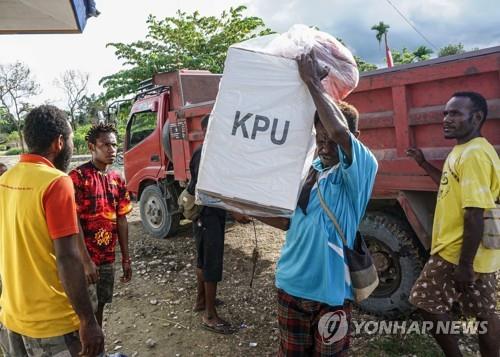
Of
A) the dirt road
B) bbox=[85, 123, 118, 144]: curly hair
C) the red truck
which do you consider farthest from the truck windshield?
the red truck

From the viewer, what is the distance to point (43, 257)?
5.48ft

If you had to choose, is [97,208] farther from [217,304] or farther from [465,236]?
[465,236]

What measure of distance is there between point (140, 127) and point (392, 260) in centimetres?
442

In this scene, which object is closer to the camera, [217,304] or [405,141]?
[405,141]

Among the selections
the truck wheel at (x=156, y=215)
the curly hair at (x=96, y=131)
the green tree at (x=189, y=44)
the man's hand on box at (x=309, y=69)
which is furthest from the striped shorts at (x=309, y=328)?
the green tree at (x=189, y=44)

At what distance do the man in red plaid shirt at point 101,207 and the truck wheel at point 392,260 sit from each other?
6.27 ft

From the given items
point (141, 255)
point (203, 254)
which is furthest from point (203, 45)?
point (203, 254)

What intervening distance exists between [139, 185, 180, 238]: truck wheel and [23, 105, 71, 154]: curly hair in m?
3.98

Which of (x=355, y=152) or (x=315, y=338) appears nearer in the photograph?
(x=355, y=152)

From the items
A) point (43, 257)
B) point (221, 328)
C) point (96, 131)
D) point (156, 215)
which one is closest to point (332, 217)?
point (43, 257)

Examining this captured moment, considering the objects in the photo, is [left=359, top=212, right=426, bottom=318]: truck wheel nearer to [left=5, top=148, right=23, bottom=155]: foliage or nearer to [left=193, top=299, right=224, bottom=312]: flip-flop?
[left=193, top=299, right=224, bottom=312]: flip-flop

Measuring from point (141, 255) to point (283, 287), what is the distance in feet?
12.5

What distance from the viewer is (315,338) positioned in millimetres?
1688

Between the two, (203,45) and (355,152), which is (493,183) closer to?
(355,152)
